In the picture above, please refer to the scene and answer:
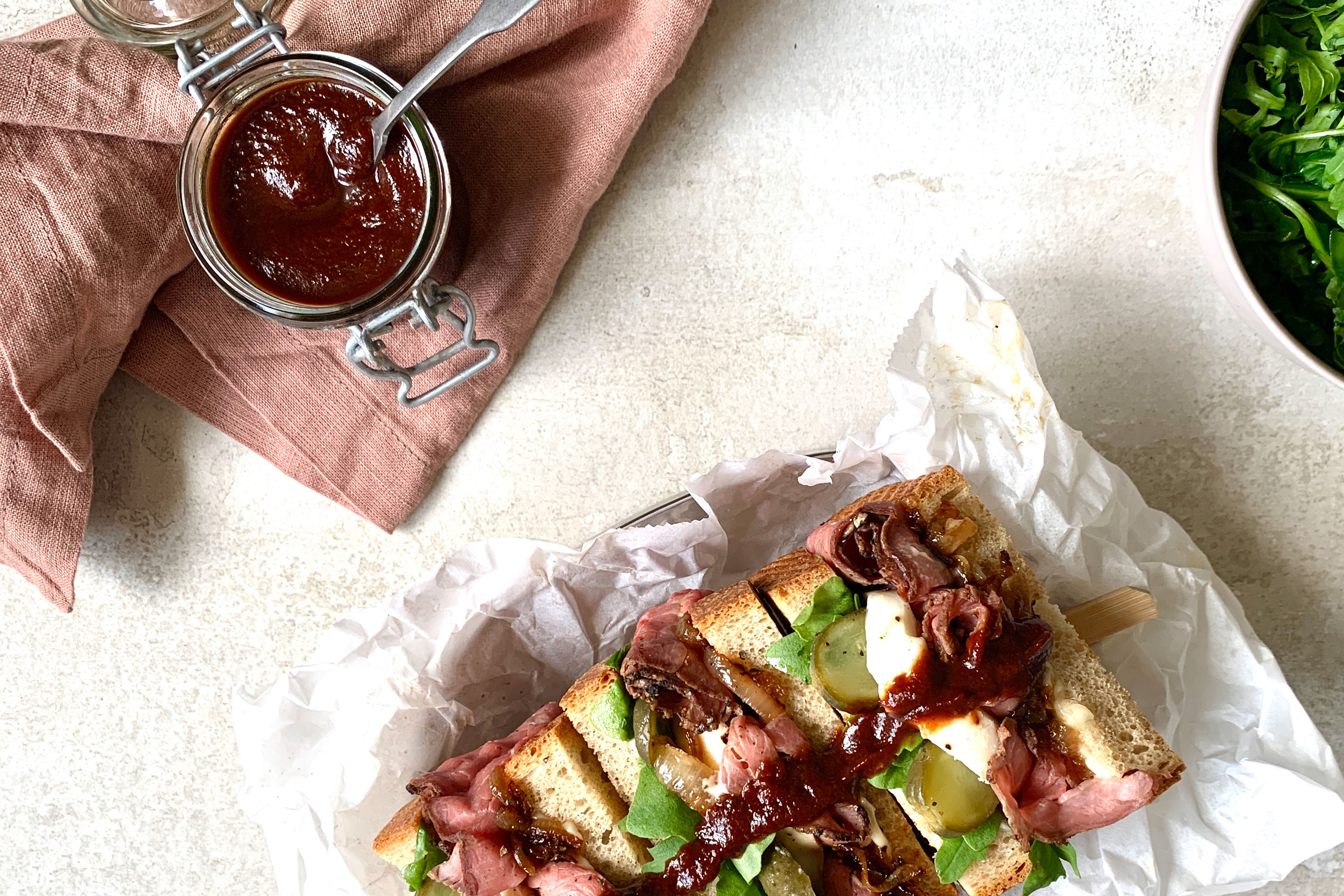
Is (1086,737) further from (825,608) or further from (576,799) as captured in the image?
(576,799)

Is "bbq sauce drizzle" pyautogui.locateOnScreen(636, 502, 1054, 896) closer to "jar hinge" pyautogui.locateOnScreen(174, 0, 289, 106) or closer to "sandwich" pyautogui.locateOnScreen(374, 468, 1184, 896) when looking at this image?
"sandwich" pyautogui.locateOnScreen(374, 468, 1184, 896)

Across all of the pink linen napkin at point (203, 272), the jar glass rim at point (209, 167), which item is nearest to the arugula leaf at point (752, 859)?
the pink linen napkin at point (203, 272)

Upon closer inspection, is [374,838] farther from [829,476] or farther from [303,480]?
[829,476]

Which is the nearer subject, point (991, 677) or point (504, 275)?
point (991, 677)

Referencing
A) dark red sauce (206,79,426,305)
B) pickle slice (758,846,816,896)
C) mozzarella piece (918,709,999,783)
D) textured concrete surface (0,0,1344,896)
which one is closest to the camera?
mozzarella piece (918,709,999,783)

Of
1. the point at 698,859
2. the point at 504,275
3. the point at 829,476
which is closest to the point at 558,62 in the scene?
the point at 504,275

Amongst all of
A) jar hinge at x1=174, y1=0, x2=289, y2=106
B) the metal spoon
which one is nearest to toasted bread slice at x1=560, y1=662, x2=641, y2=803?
the metal spoon
